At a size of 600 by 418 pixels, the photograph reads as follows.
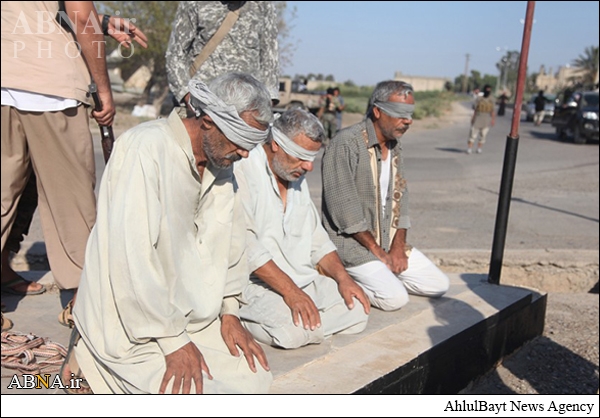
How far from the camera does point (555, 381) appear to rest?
443 centimetres

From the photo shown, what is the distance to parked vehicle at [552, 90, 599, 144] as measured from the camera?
22188 mm

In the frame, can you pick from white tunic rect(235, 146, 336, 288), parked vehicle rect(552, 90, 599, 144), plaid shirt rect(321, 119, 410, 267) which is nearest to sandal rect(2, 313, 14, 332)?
white tunic rect(235, 146, 336, 288)

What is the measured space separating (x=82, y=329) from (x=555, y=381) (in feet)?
9.97

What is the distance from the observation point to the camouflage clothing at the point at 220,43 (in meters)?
4.46

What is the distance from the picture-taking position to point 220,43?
Answer: 14.7ft

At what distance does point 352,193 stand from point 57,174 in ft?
5.82

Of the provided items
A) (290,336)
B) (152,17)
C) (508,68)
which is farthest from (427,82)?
(290,336)

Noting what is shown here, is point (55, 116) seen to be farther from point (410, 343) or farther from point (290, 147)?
point (410, 343)

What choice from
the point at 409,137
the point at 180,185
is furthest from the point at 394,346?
the point at 409,137

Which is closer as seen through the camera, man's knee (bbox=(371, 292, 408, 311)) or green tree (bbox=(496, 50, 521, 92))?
man's knee (bbox=(371, 292, 408, 311))

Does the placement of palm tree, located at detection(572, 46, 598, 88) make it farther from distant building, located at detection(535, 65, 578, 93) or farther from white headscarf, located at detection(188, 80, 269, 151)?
white headscarf, located at detection(188, 80, 269, 151)

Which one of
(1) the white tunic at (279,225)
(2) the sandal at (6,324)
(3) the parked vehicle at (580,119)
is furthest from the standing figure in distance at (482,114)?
(2) the sandal at (6,324)

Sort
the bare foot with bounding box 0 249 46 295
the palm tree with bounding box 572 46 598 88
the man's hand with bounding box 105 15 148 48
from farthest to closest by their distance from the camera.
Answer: the palm tree with bounding box 572 46 598 88
the bare foot with bounding box 0 249 46 295
the man's hand with bounding box 105 15 148 48

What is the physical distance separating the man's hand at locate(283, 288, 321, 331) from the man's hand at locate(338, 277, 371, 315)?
13.3 inches
